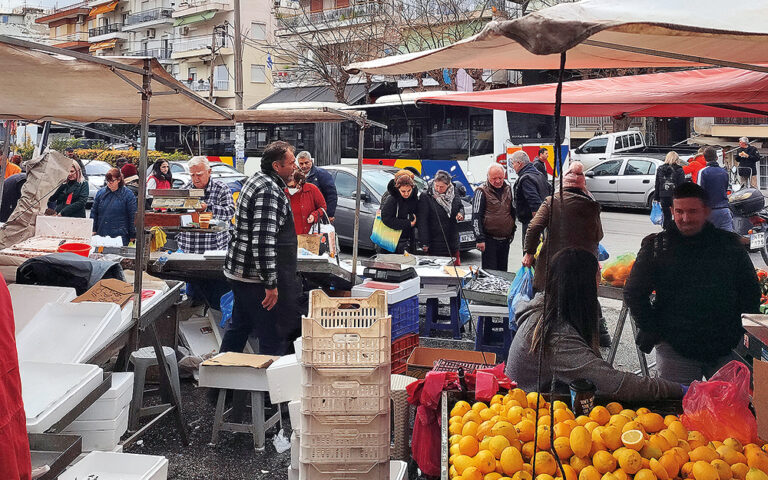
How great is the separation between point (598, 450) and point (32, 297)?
12.1ft

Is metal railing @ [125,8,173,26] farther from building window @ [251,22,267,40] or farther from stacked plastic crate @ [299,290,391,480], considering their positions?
stacked plastic crate @ [299,290,391,480]

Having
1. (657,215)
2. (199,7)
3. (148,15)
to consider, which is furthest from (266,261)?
(148,15)

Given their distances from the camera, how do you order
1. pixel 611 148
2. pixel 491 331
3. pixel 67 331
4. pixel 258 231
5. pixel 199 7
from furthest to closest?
pixel 199 7 → pixel 611 148 → pixel 491 331 → pixel 258 231 → pixel 67 331

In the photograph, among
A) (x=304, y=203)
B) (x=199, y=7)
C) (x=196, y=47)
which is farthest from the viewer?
(x=196, y=47)

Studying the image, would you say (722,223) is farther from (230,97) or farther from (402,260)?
(230,97)

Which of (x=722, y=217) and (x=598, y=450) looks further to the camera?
(x=722, y=217)

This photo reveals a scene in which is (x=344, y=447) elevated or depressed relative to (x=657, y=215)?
depressed

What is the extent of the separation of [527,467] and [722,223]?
932 cm

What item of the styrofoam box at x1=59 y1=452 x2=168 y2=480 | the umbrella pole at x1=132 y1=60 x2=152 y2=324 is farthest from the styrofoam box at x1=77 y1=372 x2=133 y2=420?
the umbrella pole at x1=132 y1=60 x2=152 y2=324

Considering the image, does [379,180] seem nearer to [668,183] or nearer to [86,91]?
[668,183]

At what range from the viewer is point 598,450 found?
323cm

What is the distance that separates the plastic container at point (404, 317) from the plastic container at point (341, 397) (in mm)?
2471

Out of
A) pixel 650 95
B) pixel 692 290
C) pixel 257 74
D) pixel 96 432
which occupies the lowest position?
pixel 96 432

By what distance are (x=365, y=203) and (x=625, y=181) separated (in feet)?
32.5
